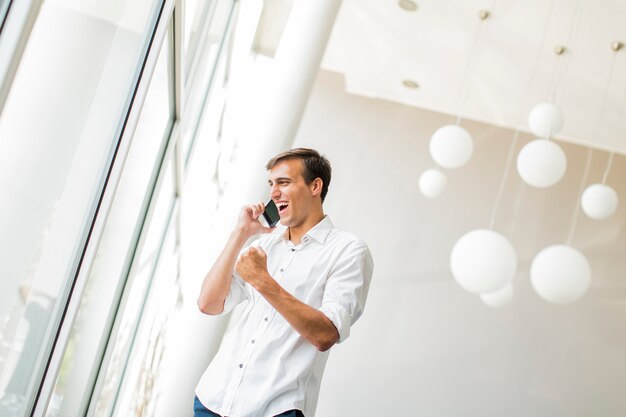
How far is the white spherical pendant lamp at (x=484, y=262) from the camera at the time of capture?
11.4 ft

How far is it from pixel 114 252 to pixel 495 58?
4.95 meters

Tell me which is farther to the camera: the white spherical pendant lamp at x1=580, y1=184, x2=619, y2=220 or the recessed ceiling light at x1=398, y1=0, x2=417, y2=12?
the recessed ceiling light at x1=398, y1=0, x2=417, y2=12

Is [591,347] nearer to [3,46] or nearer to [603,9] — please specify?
[603,9]

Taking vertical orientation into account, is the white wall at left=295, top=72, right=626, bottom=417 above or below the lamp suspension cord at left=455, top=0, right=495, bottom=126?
below

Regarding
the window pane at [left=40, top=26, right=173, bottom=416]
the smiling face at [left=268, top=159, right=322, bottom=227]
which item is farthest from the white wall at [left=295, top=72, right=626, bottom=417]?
the smiling face at [left=268, top=159, right=322, bottom=227]

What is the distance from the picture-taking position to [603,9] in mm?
5195

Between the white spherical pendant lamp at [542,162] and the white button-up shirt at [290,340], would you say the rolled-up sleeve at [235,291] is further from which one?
the white spherical pendant lamp at [542,162]

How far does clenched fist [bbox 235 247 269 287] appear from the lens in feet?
5.13

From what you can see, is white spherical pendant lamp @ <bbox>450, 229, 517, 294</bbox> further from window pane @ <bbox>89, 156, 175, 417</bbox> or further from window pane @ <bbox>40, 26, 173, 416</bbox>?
window pane @ <bbox>40, 26, 173, 416</bbox>

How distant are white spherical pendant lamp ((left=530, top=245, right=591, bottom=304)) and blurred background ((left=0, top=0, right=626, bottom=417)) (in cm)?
2

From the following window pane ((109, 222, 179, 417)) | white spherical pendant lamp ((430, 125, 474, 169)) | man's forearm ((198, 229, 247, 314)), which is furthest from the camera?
white spherical pendant lamp ((430, 125, 474, 169))

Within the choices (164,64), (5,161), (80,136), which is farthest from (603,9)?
(5,161)

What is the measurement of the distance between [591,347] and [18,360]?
6773 millimetres

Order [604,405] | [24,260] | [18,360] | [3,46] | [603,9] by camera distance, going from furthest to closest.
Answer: [604,405]
[603,9]
[18,360]
[24,260]
[3,46]
